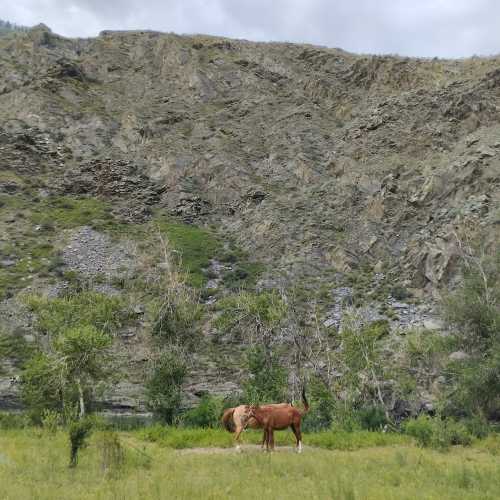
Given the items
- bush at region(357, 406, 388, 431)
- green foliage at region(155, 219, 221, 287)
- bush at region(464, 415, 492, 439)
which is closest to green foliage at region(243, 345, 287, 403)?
bush at region(357, 406, 388, 431)

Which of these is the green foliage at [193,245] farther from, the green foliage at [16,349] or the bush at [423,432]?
the bush at [423,432]

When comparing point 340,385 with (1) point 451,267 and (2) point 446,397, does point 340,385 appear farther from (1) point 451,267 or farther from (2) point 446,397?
(1) point 451,267

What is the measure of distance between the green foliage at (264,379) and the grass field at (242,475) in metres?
9.74

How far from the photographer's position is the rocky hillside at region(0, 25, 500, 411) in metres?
43.8

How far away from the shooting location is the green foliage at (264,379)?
84.2 feet

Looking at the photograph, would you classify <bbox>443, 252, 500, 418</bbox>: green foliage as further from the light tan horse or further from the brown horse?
the light tan horse

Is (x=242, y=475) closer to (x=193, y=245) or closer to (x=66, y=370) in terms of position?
(x=66, y=370)

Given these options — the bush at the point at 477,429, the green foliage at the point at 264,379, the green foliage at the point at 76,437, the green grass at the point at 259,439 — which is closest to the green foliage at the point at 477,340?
the bush at the point at 477,429

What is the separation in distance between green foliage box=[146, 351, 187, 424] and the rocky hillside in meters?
3.48

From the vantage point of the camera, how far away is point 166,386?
972 inches

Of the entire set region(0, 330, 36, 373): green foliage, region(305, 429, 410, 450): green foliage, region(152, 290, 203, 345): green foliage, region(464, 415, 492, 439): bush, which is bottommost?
region(464, 415, 492, 439): bush

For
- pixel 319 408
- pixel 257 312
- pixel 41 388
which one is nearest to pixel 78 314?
pixel 41 388

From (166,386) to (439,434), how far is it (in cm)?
1220

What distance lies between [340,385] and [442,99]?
135 ft
